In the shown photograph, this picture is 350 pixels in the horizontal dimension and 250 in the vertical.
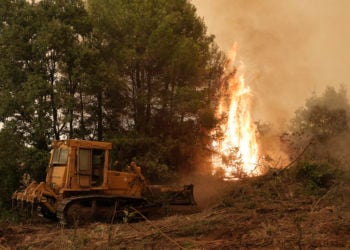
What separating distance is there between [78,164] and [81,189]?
2.80ft

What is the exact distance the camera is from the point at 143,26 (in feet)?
70.2

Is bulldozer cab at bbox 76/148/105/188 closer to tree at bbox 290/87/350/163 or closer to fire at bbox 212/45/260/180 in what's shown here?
fire at bbox 212/45/260/180

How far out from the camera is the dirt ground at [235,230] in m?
8.57

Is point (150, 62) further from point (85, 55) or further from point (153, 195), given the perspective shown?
point (153, 195)

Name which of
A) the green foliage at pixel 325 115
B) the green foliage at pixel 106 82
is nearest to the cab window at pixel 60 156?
the green foliage at pixel 106 82

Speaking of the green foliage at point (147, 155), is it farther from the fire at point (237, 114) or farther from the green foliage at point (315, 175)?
the green foliage at point (315, 175)

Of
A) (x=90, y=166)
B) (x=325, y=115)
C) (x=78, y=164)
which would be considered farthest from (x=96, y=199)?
(x=325, y=115)

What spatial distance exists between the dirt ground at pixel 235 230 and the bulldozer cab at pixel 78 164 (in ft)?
5.16

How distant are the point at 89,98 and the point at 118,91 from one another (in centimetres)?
153

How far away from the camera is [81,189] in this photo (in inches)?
559

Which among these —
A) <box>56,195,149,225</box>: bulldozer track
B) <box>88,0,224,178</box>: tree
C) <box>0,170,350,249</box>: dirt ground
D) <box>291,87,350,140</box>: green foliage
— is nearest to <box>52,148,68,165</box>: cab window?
<box>56,195,149,225</box>: bulldozer track

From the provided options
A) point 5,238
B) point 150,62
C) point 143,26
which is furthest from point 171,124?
point 5,238

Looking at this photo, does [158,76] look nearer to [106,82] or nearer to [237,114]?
[106,82]

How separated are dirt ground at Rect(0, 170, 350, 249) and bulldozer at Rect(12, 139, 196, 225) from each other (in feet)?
2.40
